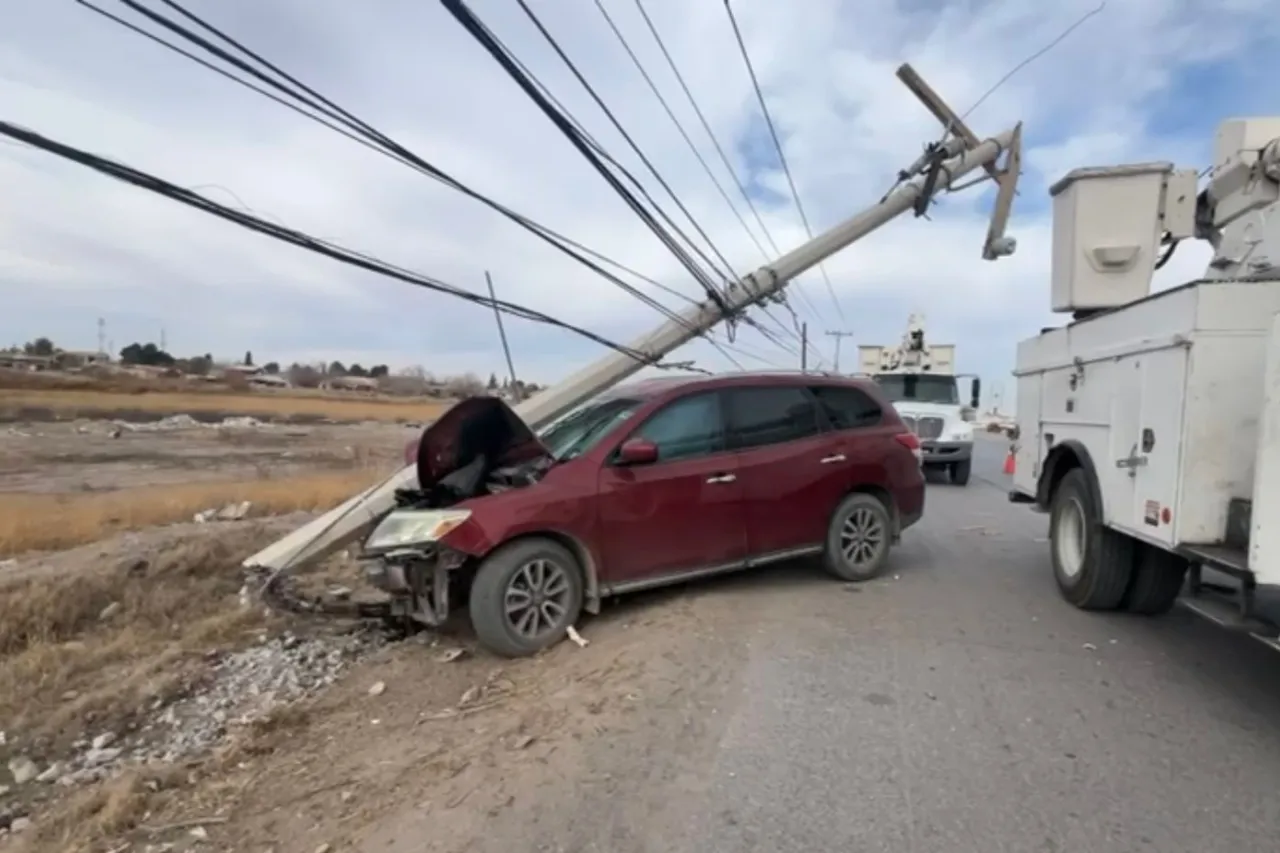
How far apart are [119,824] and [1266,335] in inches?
257

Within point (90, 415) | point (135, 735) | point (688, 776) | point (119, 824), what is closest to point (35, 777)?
point (135, 735)

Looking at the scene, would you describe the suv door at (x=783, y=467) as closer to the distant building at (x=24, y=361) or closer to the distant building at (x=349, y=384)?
the distant building at (x=24, y=361)

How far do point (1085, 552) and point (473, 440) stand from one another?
191 inches

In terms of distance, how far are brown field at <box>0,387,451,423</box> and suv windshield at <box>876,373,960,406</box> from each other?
1305 inches

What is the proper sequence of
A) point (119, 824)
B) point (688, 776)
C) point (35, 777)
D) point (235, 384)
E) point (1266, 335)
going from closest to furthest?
point (688, 776), point (119, 824), point (1266, 335), point (35, 777), point (235, 384)

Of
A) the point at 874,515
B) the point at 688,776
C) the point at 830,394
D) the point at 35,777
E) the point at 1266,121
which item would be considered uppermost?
the point at 1266,121

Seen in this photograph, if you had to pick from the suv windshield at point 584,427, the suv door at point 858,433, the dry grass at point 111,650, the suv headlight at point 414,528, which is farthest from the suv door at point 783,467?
the dry grass at point 111,650

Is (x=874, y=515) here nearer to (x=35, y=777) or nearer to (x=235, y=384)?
(x=35, y=777)

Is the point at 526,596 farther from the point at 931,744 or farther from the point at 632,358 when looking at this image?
the point at 632,358

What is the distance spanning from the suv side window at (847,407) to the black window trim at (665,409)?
3.50ft

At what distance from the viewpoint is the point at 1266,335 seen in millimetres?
4312

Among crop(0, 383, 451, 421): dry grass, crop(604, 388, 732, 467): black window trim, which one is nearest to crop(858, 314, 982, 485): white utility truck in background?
crop(604, 388, 732, 467): black window trim

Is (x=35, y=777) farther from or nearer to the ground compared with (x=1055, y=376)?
nearer to the ground

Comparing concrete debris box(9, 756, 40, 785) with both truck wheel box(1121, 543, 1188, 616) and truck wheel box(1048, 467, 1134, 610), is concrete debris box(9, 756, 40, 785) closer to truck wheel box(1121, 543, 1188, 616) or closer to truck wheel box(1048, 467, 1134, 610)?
truck wheel box(1048, 467, 1134, 610)
